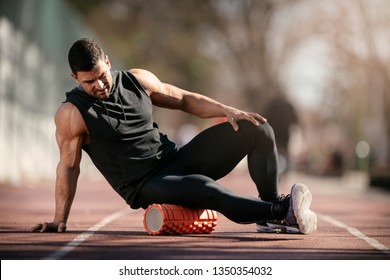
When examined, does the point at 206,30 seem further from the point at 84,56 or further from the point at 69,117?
the point at 84,56

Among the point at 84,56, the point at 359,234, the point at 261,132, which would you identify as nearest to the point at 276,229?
the point at 261,132

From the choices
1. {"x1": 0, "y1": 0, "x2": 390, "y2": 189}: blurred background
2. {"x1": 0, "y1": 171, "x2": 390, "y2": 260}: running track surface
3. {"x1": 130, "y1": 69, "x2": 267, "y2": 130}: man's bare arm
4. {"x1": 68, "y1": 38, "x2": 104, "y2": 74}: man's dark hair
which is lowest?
{"x1": 0, "y1": 171, "x2": 390, "y2": 260}: running track surface

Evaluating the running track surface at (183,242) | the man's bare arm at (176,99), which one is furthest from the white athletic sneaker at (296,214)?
the man's bare arm at (176,99)

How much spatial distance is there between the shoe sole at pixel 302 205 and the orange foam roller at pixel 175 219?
0.95 metres

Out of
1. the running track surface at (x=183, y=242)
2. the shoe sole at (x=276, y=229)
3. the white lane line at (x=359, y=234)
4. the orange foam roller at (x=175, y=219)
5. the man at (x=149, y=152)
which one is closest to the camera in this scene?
the running track surface at (x=183, y=242)

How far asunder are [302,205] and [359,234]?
68.4 inches

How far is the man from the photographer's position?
9172mm

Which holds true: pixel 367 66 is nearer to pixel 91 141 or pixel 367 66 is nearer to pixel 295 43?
pixel 295 43

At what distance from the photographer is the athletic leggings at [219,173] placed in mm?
9227

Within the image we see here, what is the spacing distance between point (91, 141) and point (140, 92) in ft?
2.18

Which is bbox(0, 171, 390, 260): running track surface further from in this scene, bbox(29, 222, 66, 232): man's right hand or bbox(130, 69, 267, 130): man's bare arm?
bbox(130, 69, 267, 130): man's bare arm

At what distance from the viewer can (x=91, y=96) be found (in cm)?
936

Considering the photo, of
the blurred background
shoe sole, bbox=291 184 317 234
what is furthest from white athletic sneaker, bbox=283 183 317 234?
→ the blurred background

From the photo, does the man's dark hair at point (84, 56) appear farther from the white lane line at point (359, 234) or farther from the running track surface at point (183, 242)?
the white lane line at point (359, 234)
